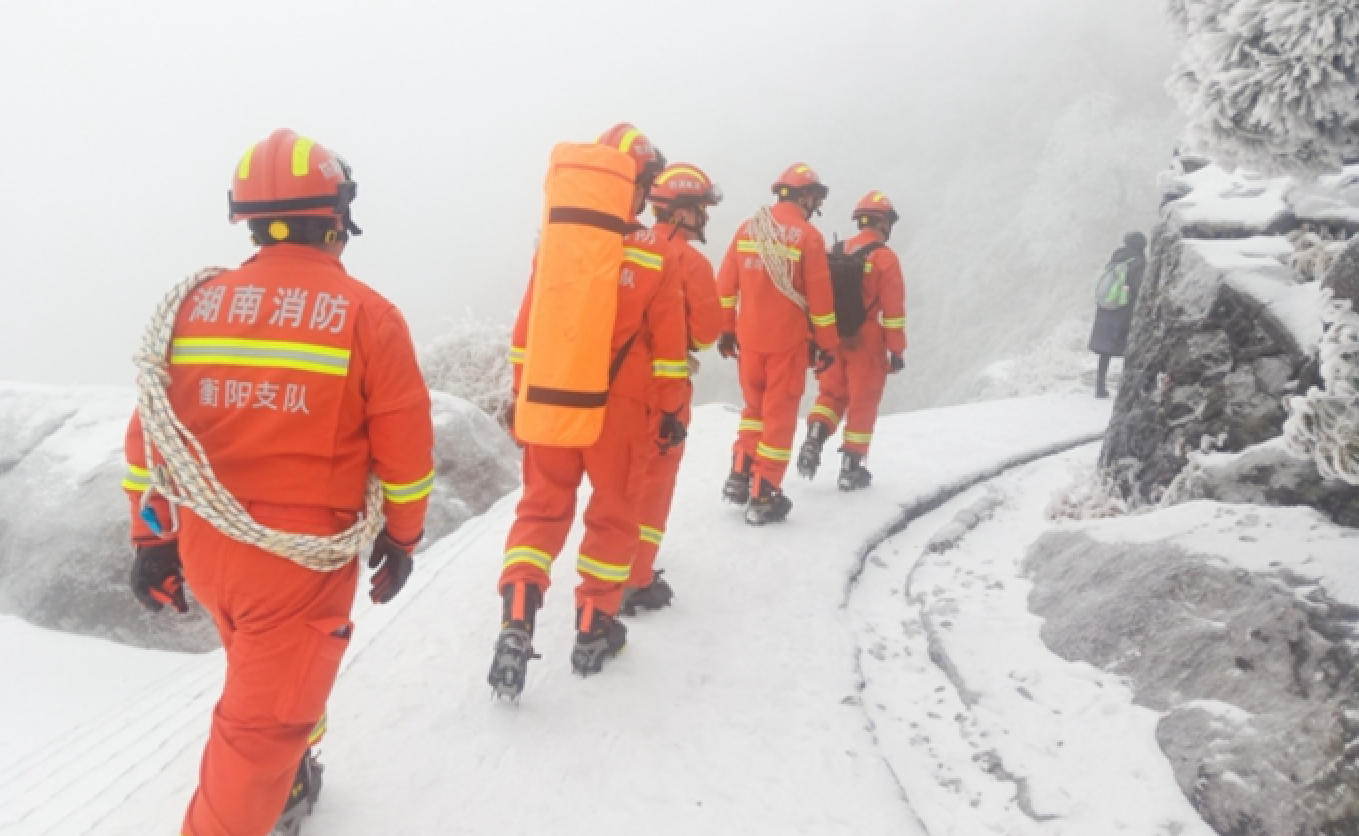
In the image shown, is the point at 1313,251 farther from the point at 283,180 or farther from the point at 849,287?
the point at 283,180

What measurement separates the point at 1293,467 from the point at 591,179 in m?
3.42

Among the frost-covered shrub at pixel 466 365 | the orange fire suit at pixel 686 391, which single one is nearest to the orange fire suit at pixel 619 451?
the orange fire suit at pixel 686 391

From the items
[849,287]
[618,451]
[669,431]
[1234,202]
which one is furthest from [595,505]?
[1234,202]

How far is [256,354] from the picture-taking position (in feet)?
7.83

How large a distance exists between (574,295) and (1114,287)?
9154mm

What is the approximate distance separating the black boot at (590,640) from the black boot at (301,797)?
1.20 metres

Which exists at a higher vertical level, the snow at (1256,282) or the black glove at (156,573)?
the snow at (1256,282)

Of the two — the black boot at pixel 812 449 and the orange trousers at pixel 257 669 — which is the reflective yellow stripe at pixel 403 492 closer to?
the orange trousers at pixel 257 669

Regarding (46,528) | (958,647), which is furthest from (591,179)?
(46,528)

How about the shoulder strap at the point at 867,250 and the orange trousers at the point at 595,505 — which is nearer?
the orange trousers at the point at 595,505

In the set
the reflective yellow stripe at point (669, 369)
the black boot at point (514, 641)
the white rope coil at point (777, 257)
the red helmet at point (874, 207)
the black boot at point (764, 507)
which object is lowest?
the black boot at point (764, 507)

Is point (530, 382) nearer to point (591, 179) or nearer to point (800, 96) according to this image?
point (591, 179)

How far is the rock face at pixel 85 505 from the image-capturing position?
5.38 metres

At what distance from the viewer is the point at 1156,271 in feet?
18.5
